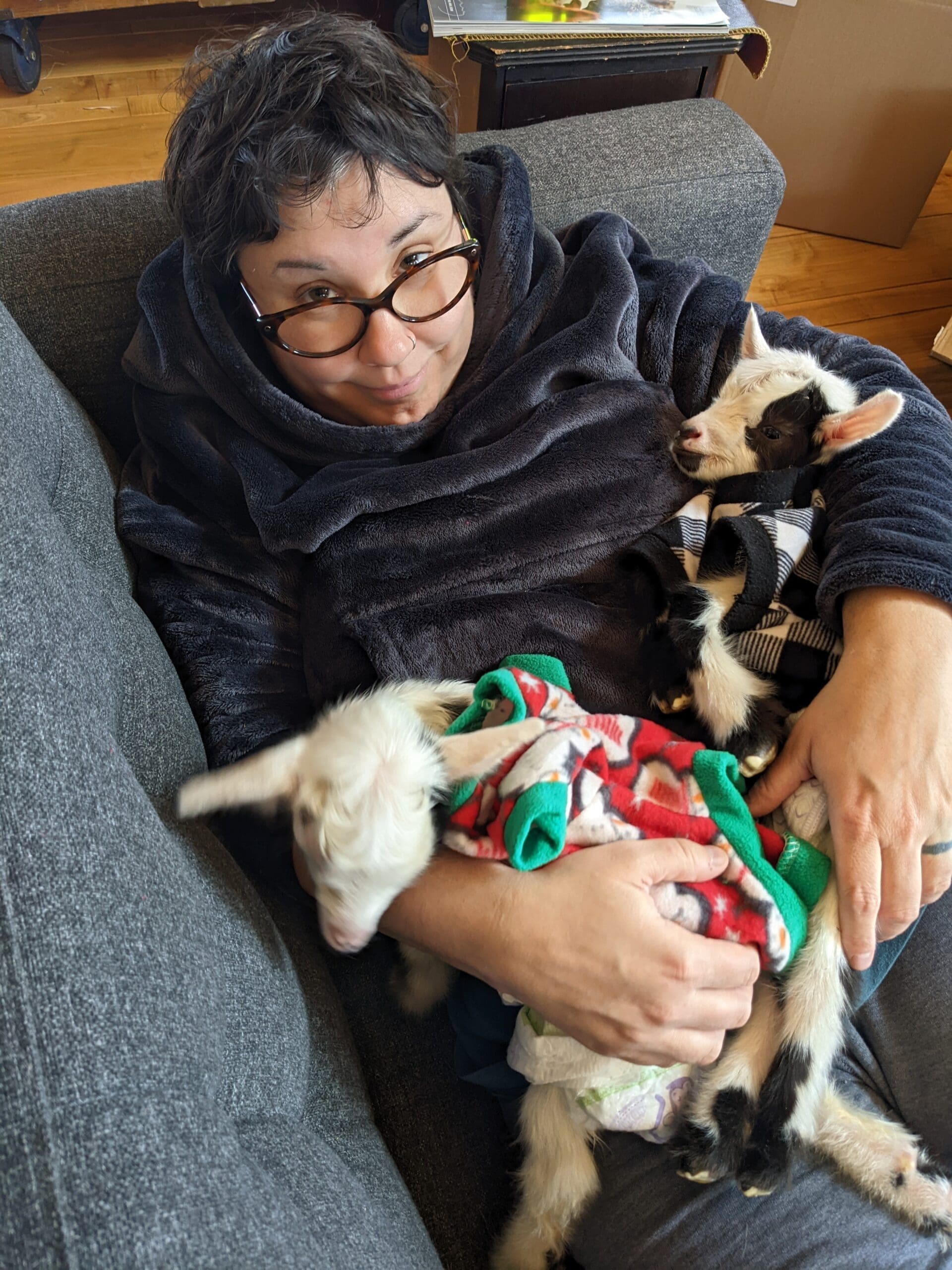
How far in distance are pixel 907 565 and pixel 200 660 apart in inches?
31.5

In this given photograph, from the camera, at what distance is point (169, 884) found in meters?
0.67

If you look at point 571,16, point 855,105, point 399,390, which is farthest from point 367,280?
point 855,105

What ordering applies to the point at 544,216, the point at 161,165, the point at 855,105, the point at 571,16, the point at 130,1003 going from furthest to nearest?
the point at 161,165, the point at 855,105, the point at 571,16, the point at 544,216, the point at 130,1003

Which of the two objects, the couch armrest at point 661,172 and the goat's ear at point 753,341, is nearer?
the goat's ear at point 753,341

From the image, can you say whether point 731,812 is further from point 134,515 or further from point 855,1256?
point 134,515

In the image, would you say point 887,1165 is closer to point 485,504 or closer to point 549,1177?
point 549,1177

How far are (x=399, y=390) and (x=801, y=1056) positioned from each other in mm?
818

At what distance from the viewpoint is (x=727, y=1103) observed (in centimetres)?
80

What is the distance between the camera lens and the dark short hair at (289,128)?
0.86 m

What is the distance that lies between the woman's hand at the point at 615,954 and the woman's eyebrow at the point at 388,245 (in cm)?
65

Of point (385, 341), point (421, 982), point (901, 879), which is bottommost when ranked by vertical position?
point (421, 982)

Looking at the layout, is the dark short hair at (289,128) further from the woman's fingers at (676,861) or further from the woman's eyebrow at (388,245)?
the woman's fingers at (676,861)

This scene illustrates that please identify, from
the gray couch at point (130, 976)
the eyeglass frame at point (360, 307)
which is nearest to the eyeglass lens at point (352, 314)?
the eyeglass frame at point (360, 307)

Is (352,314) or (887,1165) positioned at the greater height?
(352,314)
